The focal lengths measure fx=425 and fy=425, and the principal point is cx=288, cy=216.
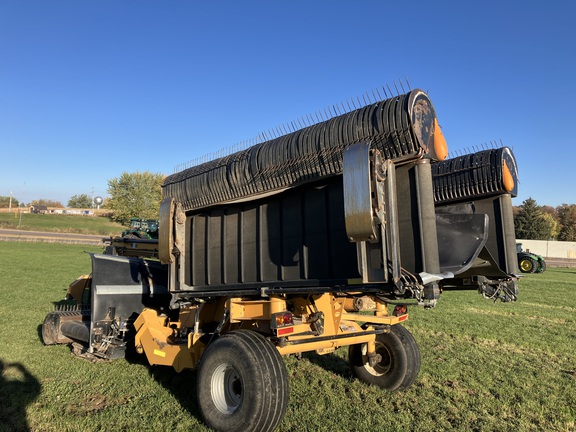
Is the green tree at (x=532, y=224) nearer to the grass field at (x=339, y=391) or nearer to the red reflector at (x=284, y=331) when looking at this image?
the grass field at (x=339, y=391)

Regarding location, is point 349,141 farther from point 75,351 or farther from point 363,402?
point 75,351

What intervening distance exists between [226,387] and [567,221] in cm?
8651

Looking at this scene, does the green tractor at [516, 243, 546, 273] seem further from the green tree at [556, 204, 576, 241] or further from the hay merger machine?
the green tree at [556, 204, 576, 241]

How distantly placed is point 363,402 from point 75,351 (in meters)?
4.08

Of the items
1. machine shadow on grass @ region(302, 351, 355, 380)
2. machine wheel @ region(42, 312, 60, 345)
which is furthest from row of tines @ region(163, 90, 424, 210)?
machine wheel @ region(42, 312, 60, 345)

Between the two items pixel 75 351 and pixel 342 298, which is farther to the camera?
pixel 75 351

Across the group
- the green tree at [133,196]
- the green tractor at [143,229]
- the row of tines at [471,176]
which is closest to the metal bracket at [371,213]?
the row of tines at [471,176]

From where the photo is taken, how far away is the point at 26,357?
5910 mm

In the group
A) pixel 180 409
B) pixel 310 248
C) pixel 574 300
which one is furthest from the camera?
pixel 574 300

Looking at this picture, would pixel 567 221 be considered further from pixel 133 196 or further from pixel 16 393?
pixel 16 393

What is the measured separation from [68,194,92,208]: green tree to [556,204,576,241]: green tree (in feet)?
358

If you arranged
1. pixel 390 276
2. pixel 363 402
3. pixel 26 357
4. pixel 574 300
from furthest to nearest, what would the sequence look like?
pixel 574 300
pixel 26 357
pixel 363 402
pixel 390 276

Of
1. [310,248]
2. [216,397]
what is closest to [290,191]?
[310,248]

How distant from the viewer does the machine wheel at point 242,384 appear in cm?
353
